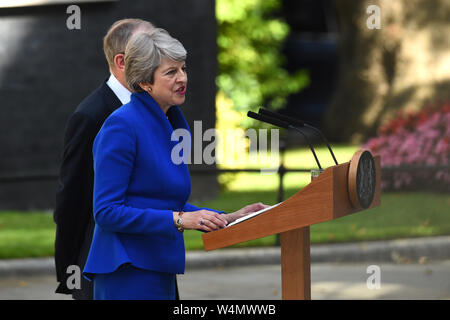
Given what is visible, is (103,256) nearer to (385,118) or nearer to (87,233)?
(87,233)

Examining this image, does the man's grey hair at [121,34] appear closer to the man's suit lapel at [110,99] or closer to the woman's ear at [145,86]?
the man's suit lapel at [110,99]

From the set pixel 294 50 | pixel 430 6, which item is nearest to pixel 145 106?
pixel 430 6

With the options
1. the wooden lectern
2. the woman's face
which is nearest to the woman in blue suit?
the woman's face

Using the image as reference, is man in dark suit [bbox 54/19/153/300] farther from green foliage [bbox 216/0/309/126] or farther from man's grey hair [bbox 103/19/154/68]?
green foliage [bbox 216/0/309/126]

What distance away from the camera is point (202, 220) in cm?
396

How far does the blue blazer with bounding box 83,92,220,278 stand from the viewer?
3.91 metres

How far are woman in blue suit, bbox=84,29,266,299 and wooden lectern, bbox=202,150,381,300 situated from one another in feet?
0.41

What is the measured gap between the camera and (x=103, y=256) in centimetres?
404

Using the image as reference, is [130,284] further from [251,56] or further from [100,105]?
[251,56]

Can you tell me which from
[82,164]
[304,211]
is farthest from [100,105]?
[304,211]

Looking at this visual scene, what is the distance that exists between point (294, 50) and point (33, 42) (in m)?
18.3

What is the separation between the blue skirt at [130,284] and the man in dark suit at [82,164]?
86cm

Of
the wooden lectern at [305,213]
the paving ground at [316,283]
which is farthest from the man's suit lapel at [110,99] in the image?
the paving ground at [316,283]

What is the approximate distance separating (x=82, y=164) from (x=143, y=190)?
3.53 ft
